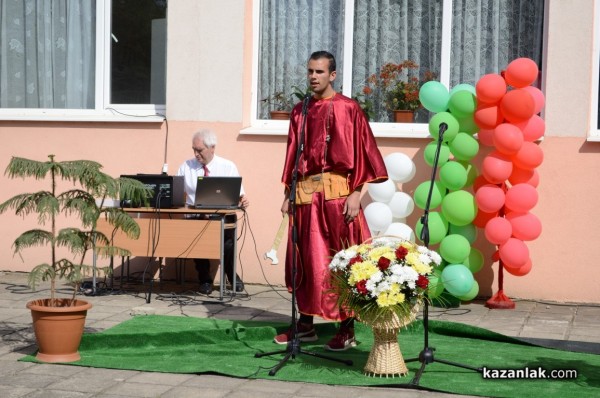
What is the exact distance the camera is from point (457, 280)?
849cm

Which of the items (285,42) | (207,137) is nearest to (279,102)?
(285,42)

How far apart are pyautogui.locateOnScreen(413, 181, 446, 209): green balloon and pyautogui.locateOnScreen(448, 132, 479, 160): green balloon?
0.32 meters

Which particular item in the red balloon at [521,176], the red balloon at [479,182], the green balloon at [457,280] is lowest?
the green balloon at [457,280]

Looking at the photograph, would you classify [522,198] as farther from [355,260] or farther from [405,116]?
[355,260]

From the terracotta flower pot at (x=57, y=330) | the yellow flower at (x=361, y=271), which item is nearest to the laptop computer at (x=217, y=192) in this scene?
the terracotta flower pot at (x=57, y=330)

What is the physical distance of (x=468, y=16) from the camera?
9.84 metres

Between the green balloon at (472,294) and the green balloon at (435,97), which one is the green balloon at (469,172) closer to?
the green balloon at (435,97)

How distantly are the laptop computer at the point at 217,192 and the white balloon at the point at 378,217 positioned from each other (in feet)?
4.31

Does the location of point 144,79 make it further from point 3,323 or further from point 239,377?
point 239,377

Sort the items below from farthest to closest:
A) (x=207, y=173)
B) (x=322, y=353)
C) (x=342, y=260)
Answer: (x=207, y=173)
(x=322, y=353)
(x=342, y=260)

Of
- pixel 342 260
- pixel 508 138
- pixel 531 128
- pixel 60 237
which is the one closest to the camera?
pixel 342 260

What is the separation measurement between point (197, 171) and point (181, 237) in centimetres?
82

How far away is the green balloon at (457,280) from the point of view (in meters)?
8.49

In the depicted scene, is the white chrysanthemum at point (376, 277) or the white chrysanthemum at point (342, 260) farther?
the white chrysanthemum at point (342, 260)
